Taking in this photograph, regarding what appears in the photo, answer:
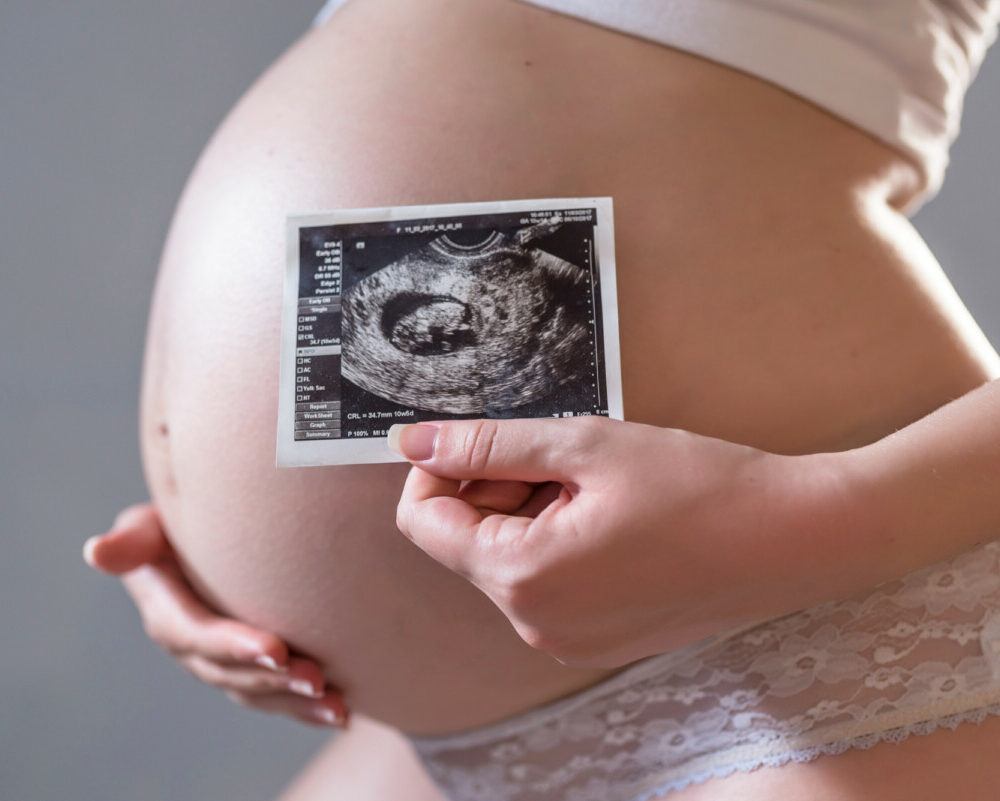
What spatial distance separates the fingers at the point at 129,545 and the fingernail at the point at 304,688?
0.24 metres

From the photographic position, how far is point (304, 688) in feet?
2.56

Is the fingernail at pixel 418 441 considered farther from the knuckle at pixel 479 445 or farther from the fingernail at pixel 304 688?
Answer: the fingernail at pixel 304 688

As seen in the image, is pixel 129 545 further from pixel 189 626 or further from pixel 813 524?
pixel 813 524

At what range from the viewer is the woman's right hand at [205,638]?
0.78 meters

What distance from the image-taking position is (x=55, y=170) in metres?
1.40

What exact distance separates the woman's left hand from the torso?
0.10m

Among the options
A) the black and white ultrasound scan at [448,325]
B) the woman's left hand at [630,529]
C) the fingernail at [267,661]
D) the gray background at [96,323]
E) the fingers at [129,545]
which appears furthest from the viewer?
the gray background at [96,323]

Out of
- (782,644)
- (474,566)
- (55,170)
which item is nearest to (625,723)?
(782,644)

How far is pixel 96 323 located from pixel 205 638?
81cm

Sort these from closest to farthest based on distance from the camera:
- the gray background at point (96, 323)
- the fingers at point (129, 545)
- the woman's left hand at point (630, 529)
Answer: the woman's left hand at point (630, 529)
the fingers at point (129, 545)
the gray background at point (96, 323)

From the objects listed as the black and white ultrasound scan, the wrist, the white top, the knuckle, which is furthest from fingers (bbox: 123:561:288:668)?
the white top

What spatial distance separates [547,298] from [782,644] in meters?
0.33

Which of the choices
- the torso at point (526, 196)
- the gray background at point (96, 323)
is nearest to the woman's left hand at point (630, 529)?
the torso at point (526, 196)

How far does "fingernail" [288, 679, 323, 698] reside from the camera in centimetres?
77
